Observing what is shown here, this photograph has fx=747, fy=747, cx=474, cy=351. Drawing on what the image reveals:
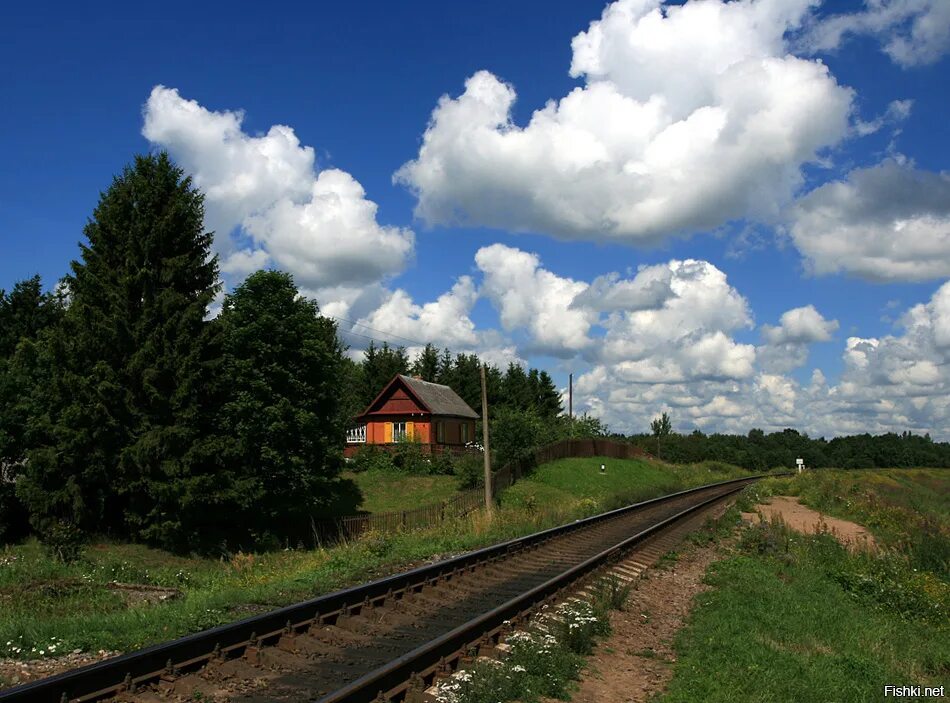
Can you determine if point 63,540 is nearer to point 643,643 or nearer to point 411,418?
point 643,643

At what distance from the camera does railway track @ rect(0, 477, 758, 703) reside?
636 centimetres

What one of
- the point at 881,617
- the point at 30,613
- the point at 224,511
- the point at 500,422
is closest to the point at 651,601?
the point at 881,617

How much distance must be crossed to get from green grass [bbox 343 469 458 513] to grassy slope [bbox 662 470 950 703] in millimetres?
24446

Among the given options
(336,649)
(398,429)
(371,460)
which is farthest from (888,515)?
(398,429)

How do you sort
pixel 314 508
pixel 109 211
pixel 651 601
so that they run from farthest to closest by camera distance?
pixel 314 508 < pixel 109 211 < pixel 651 601

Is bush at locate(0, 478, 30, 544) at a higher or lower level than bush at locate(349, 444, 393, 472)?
lower

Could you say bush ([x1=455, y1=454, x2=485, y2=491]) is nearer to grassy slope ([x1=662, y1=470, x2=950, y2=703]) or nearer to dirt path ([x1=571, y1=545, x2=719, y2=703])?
grassy slope ([x1=662, y1=470, x2=950, y2=703])

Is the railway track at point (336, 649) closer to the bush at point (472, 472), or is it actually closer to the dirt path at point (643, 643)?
the dirt path at point (643, 643)

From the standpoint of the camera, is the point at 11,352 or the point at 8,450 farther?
the point at 11,352

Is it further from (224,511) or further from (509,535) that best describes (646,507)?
(224,511)

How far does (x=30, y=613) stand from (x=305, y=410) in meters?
22.7

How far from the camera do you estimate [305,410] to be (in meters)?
34.2

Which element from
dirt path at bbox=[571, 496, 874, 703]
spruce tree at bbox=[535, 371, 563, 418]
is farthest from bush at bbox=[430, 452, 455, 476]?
spruce tree at bbox=[535, 371, 563, 418]

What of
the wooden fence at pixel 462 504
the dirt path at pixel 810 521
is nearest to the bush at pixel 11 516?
the wooden fence at pixel 462 504
